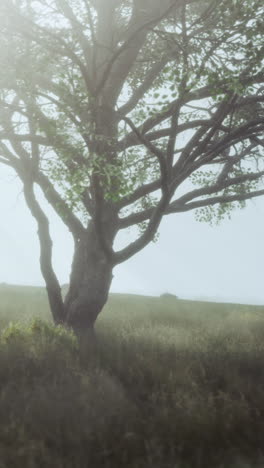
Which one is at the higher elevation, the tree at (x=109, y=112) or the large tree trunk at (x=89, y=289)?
Answer: the tree at (x=109, y=112)

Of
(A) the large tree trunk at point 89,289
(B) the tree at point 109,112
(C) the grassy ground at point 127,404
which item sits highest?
(B) the tree at point 109,112

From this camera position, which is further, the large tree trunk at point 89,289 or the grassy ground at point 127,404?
the large tree trunk at point 89,289

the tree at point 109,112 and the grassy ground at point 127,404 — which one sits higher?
the tree at point 109,112

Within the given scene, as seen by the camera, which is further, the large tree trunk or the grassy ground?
the large tree trunk

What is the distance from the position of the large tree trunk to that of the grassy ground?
245 cm

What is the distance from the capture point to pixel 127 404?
20.6 feet

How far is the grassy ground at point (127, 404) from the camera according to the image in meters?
5.11

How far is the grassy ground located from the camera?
5.11 m

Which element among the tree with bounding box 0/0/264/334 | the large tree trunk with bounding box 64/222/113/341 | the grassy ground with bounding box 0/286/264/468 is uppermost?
the tree with bounding box 0/0/264/334

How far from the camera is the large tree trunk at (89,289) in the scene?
12.5 metres

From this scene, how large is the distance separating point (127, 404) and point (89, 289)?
6404 mm

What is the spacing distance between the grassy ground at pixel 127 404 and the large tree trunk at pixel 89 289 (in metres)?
2.45

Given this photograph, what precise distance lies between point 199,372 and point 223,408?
176 cm

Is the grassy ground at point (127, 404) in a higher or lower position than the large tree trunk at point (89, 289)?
lower
